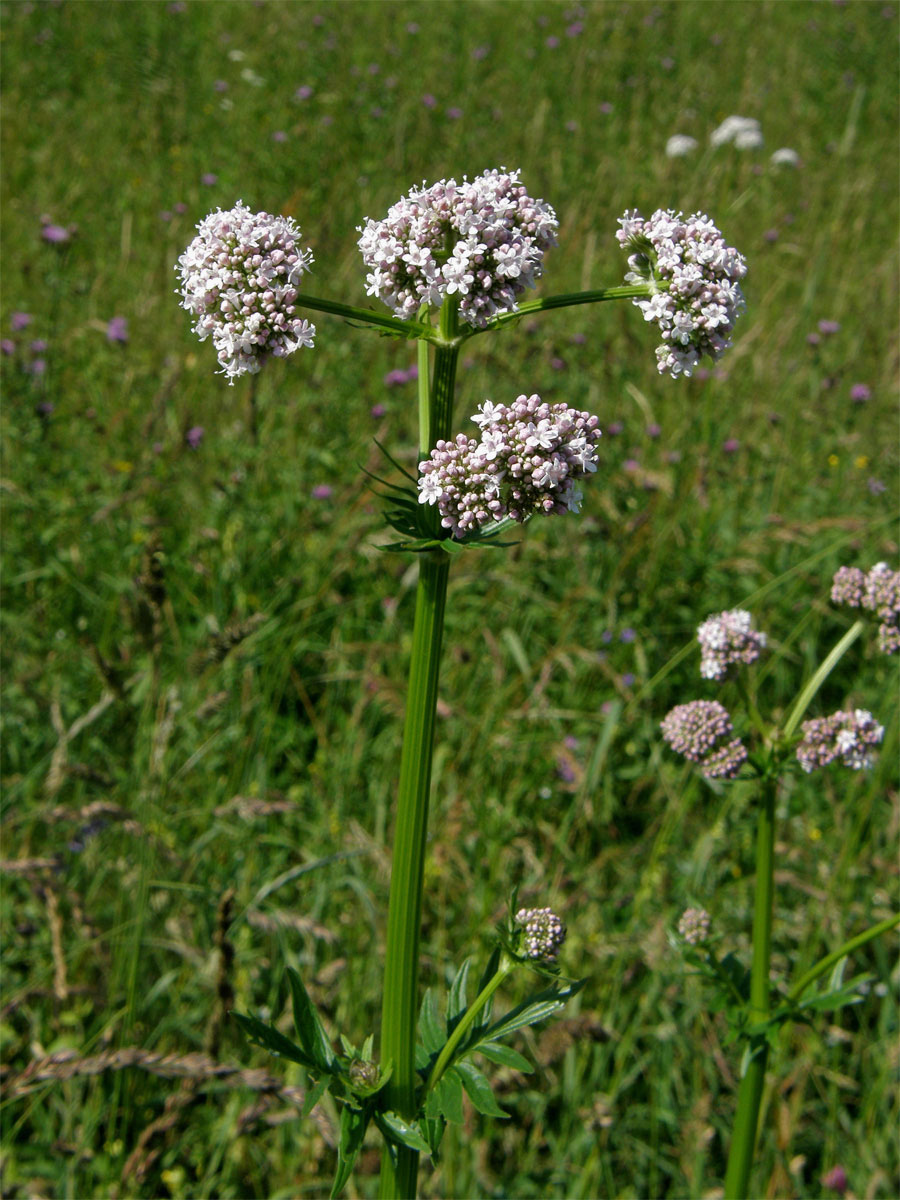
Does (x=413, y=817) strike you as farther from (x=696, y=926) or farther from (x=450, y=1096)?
(x=696, y=926)

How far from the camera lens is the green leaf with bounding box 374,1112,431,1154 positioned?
1603 millimetres

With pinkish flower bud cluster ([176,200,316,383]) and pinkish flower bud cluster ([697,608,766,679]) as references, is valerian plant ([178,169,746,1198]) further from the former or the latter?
pinkish flower bud cluster ([697,608,766,679])

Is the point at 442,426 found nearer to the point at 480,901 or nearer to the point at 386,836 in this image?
the point at 480,901

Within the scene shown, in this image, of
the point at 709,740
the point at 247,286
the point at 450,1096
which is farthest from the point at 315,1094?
the point at 247,286

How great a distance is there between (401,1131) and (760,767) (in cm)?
103

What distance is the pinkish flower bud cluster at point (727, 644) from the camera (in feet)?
7.46

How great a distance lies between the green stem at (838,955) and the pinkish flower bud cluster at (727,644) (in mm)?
623

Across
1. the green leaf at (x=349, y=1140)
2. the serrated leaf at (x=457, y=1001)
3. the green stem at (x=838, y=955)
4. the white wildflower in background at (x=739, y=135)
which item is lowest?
the green leaf at (x=349, y=1140)

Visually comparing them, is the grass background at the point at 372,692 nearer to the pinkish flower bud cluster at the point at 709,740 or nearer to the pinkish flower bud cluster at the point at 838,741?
the pinkish flower bud cluster at the point at 838,741

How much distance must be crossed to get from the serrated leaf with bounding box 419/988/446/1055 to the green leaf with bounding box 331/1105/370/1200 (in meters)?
0.22

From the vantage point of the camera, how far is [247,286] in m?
1.55

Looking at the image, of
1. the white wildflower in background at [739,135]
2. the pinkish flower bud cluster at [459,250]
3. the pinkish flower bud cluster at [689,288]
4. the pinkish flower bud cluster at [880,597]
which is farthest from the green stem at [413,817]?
the white wildflower in background at [739,135]

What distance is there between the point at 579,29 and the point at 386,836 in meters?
11.8

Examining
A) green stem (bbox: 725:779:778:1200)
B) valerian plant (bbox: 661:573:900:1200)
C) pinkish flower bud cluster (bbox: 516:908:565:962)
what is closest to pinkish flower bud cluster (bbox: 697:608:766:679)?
valerian plant (bbox: 661:573:900:1200)
